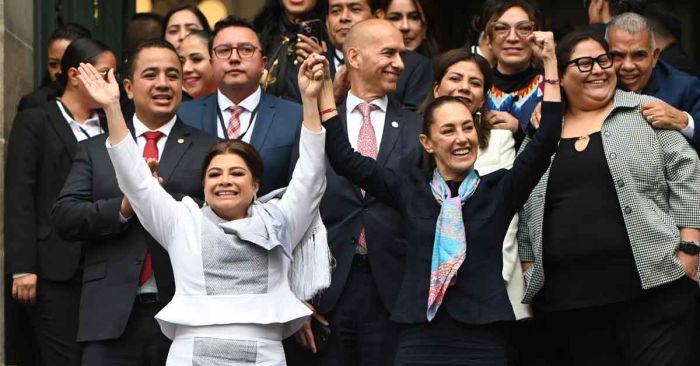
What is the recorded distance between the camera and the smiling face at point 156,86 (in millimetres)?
7938

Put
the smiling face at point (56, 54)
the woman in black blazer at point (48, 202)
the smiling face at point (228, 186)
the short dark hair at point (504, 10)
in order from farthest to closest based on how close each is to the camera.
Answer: the smiling face at point (56, 54), the short dark hair at point (504, 10), the woman in black blazer at point (48, 202), the smiling face at point (228, 186)

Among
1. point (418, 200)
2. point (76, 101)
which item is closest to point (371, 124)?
point (418, 200)

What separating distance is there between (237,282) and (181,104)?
174 centimetres

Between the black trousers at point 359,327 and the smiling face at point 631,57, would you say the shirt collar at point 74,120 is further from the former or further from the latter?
the smiling face at point 631,57

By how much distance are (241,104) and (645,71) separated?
216cm

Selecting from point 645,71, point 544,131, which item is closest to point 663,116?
point 645,71

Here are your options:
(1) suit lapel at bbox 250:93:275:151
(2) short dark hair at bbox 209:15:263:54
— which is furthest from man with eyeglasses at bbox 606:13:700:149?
(2) short dark hair at bbox 209:15:263:54

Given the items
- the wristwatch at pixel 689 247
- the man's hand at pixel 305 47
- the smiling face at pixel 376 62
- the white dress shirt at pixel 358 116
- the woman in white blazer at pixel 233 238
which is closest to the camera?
the woman in white blazer at pixel 233 238

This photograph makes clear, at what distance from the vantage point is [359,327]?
24.8ft

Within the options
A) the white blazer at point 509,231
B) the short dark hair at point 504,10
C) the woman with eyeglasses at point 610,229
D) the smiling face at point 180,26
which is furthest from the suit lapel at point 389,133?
the smiling face at point 180,26

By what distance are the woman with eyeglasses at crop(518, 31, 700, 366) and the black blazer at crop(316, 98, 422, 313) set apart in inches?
26.8

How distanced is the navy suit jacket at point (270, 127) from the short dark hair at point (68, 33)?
1.31 m

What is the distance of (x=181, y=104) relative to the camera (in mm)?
8531

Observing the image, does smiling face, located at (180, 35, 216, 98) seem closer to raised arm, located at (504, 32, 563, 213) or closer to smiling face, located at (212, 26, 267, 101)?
smiling face, located at (212, 26, 267, 101)
